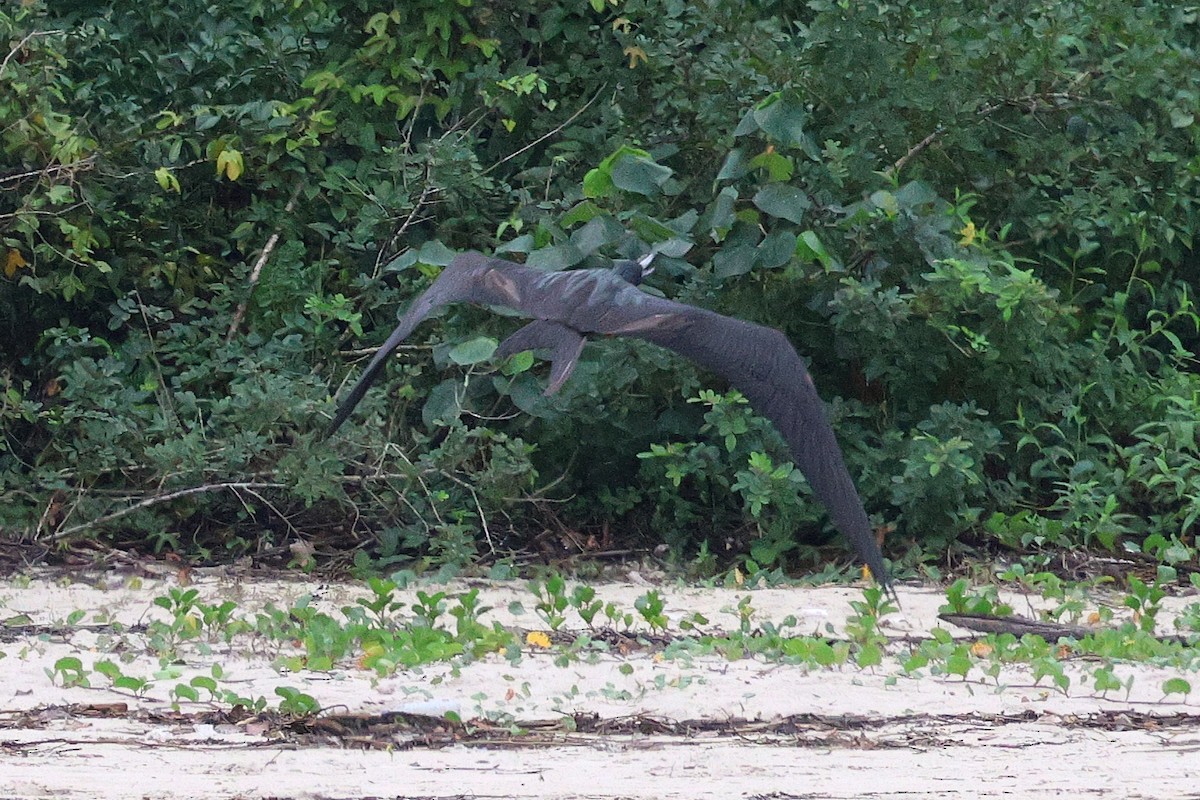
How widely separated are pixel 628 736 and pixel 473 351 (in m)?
2.34

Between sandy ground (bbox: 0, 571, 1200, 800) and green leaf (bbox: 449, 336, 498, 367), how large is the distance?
5.14 feet

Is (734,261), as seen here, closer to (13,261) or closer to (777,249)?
(777,249)

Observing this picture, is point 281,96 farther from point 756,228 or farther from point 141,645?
point 141,645

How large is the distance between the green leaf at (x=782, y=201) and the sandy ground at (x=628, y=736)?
1801 millimetres

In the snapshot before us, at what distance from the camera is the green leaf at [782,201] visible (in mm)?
5602

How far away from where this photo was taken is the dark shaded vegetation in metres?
5.70

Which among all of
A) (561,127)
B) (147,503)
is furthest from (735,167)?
(147,503)

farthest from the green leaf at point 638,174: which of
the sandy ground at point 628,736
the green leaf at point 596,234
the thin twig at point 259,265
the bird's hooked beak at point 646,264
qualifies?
the sandy ground at point 628,736

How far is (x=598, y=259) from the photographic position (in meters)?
5.70

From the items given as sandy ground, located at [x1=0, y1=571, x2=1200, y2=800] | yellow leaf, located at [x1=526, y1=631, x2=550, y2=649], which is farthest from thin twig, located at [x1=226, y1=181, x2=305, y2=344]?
yellow leaf, located at [x1=526, y1=631, x2=550, y2=649]

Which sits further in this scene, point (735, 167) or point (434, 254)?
point (434, 254)

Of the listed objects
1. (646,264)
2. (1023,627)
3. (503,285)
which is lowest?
(1023,627)

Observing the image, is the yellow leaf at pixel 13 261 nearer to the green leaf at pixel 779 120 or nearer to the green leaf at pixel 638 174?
the green leaf at pixel 638 174

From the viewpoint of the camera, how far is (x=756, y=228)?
576 cm
